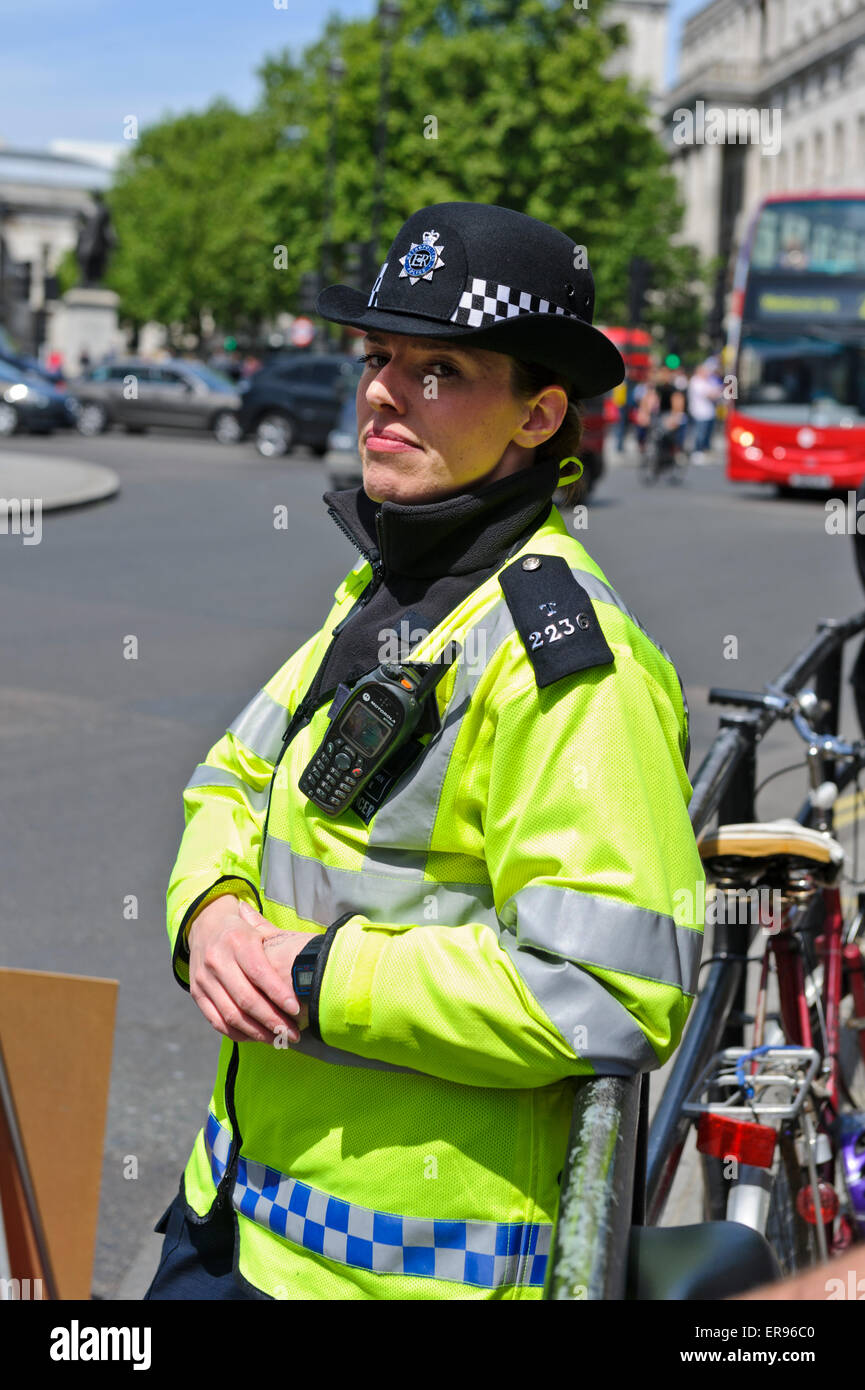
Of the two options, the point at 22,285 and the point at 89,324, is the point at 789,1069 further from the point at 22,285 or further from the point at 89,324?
the point at 22,285

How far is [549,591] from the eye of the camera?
1.66 meters

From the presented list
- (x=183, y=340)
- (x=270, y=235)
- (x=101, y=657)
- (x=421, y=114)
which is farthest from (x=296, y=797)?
(x=183, y=340)

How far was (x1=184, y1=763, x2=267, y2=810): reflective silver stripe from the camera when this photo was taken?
2070 millimetres

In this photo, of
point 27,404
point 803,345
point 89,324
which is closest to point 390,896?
point 803,345

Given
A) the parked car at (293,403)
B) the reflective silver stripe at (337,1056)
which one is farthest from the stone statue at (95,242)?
the reflective silver stripe at (337,1056)

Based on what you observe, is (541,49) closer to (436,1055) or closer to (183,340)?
(183,340)

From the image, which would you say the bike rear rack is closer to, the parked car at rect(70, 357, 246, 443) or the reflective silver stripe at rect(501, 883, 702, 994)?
the reflective silver stripe at rect(501, 883, 702, 994)

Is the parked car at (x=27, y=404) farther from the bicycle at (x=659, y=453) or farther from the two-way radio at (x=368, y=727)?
the two-way radio at (x=368, y=727)

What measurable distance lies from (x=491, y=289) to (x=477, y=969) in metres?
0.71

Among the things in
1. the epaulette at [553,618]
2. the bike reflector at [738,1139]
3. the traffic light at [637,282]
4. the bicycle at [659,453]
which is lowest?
the bike reflector at [738,1139]

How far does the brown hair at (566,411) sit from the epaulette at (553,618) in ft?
0.65

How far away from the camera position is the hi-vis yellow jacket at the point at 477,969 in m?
1.54

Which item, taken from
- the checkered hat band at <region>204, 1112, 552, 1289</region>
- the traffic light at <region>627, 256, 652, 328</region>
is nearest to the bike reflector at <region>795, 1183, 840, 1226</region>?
the checkered hat band at <region>204, 1112, 552, 1289</region>

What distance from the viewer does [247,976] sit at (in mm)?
1689
